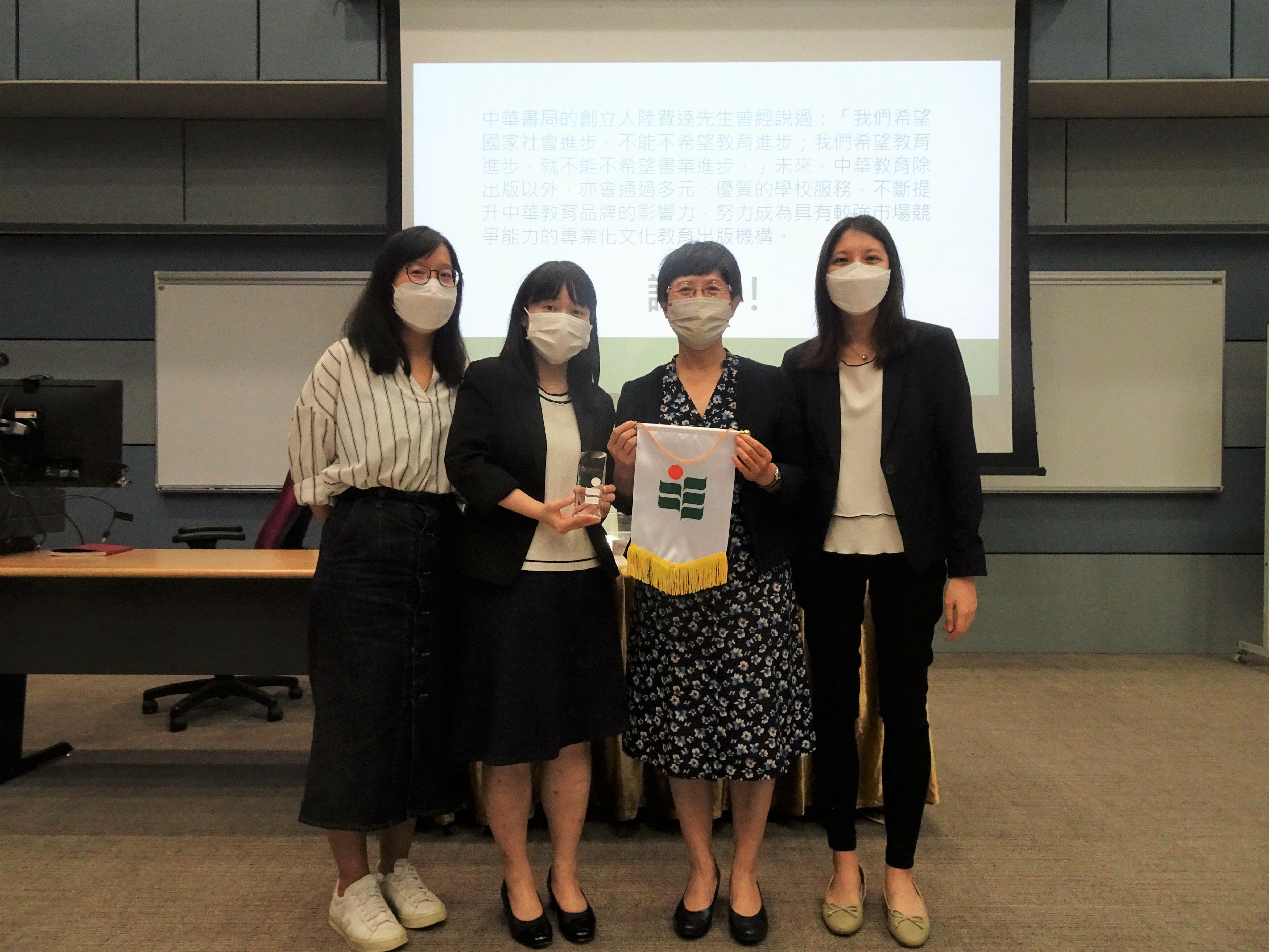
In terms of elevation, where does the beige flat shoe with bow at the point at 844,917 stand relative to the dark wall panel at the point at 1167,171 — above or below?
below

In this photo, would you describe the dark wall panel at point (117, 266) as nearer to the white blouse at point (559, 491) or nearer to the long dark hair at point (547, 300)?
the long dark hair at point (547, 300)

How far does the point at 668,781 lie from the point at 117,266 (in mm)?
4185

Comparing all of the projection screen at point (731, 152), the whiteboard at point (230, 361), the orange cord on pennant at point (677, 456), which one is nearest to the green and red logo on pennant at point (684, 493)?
the orange cord on pennant at point (677, 456)

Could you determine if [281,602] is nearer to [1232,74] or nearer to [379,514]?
[379,514]

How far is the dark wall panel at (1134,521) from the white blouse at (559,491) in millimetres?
3382

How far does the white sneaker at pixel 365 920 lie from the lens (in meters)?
1.56

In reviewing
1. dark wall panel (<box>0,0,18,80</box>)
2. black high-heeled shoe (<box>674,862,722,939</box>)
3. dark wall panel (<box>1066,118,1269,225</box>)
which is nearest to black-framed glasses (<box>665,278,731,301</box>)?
black high-heeled shoe (<box>674,862,722,939</box>)

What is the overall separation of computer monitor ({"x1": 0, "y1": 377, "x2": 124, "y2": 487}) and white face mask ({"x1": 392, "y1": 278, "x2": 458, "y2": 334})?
153 cm

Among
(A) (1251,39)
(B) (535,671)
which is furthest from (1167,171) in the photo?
(B) (535,671)

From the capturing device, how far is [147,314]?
14.0ft

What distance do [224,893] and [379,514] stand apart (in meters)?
1.09

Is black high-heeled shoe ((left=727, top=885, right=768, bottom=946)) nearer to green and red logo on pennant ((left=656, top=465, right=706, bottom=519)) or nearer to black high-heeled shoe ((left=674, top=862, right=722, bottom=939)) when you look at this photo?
black high-heeled shoe ((left=674, top=862, right=722, bottom=939))

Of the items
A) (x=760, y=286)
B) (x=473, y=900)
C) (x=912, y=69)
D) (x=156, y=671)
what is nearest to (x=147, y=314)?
(x=156, y=671)

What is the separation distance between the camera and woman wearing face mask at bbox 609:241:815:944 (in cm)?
152
